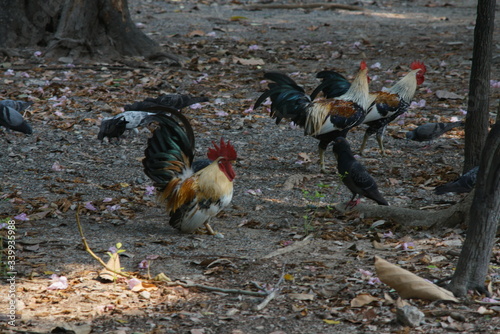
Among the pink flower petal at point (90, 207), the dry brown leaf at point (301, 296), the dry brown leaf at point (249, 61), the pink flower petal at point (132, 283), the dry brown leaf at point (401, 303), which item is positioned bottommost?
the pink flower petal at point (90, 207)

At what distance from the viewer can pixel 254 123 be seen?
941 cm

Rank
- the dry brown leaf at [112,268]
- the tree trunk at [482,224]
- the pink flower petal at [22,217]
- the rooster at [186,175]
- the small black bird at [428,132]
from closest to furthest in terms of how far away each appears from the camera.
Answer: the tree trunk at [482,224]
the dry brown leaf at [112,268]
the rooster at [186,175]
the pink flower petal at [22,217]
the small black bird at [428,132]

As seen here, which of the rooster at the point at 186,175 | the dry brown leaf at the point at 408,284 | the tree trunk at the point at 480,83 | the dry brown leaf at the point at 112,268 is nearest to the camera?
the dry brown leaf at the point at 408,284

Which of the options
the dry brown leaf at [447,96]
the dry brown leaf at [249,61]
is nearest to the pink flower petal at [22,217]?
the dry brown leaf at [447,96]

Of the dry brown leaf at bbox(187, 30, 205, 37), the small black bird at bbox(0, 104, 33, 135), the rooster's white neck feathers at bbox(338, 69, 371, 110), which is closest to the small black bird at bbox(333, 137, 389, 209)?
the rooster's white neck feathers at bbox(338, 69, 371, 110)

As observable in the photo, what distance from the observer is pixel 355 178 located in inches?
247

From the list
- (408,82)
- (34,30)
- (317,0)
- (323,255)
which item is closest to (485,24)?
(408,82)

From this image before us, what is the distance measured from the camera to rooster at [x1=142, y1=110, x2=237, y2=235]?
5555 millimetres

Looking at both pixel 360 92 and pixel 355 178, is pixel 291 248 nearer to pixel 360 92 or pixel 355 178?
pixel 355 178

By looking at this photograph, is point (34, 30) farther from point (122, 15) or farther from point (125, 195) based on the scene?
point (125, 195)

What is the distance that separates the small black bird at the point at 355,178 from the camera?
620 centimetres

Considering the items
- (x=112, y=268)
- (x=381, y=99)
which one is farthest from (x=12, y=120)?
(x=381, y=99)

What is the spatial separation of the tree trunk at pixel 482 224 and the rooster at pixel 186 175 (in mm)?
2177

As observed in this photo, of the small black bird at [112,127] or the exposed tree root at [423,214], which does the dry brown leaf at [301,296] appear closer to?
the exposed tree root at [423,214]
